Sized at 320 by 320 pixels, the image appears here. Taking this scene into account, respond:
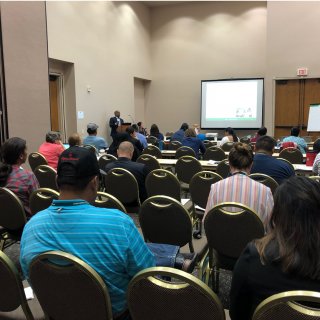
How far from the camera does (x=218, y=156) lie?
687 centimetres

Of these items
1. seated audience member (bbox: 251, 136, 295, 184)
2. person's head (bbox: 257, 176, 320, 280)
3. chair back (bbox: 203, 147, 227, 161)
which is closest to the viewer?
person's head (bbox: 257, 176, 320, 280)

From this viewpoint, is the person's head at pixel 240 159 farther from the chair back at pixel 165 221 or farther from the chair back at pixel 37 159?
the chair back at pixel 37 159

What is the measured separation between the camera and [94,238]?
157cm

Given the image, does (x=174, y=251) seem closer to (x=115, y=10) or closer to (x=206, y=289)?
(x=206, y=289)

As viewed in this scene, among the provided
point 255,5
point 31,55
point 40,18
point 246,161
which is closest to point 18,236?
point 246,161

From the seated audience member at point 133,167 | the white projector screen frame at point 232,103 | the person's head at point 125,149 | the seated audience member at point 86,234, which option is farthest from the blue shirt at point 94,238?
the white projector screen frame at point 232,103

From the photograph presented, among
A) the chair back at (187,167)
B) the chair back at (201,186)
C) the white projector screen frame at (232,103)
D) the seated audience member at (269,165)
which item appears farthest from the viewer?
the white projector screen frame at (232,103)

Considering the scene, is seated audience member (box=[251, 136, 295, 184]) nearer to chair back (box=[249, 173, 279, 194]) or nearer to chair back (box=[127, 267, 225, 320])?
chair back (box=[249, 173, 279, 194])

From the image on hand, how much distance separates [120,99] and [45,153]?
24.3 feet

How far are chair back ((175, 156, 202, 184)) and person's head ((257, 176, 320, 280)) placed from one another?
3943 mm

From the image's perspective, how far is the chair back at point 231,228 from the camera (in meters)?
2.45

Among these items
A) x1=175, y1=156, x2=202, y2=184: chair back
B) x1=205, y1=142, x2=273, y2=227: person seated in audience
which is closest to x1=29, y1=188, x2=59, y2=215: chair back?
x1=205, y1=142, x2=273, y2=227: person seated in audience

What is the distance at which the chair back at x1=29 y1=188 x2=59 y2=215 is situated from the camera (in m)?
2.97

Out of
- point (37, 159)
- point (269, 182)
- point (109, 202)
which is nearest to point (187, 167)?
point (269, 182)
